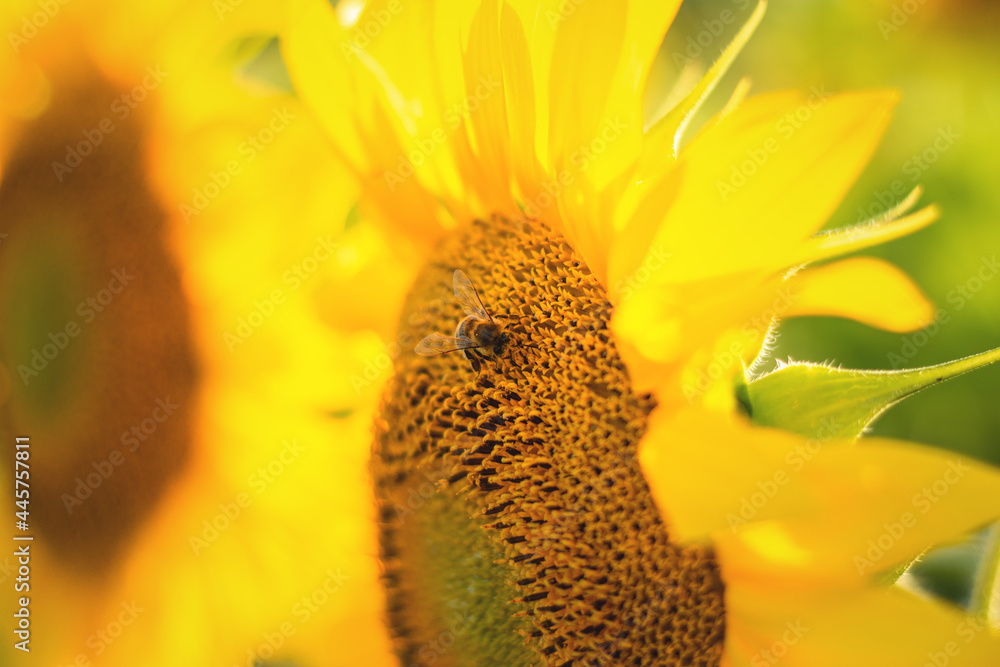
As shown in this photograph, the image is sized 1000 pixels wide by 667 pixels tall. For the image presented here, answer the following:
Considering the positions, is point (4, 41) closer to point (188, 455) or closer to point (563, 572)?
point (188, 455)

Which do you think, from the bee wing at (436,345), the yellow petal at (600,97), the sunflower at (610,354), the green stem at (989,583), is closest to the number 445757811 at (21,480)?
the sunflower at (610,354)

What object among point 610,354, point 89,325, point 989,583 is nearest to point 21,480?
point 89,325

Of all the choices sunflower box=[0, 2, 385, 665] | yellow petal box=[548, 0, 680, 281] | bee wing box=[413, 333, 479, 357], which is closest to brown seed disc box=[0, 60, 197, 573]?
sunflower box=[0, 2, 385, 665]

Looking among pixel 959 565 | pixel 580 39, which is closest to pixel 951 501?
pixel 580 39

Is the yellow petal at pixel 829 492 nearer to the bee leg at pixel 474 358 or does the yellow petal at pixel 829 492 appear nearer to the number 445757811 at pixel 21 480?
the bee leg at pixel 474 358

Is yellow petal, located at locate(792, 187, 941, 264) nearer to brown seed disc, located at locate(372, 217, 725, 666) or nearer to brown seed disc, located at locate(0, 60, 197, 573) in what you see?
brown seed disc, located at locate(372, 217, 725, 666)

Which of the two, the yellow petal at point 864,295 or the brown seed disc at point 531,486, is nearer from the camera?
the yellow petal at point 864,295

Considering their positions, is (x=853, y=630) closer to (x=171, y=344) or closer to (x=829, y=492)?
(x=829, y=492)
